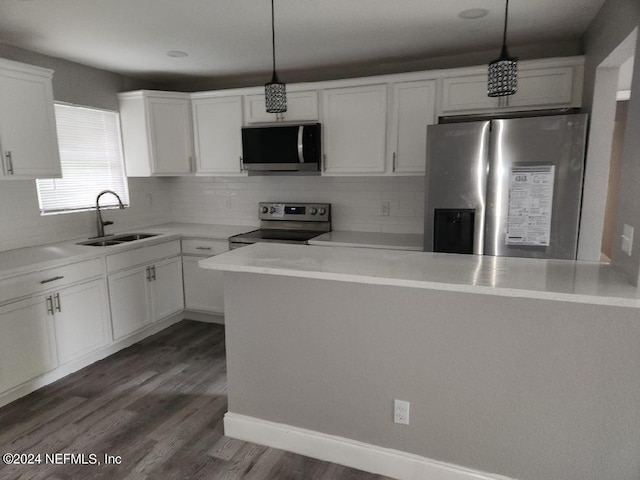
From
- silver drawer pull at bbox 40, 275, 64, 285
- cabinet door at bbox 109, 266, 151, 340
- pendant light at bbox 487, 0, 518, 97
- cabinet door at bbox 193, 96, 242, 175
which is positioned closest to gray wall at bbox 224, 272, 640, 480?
pendant light at bbox 487, 0, 518, 97

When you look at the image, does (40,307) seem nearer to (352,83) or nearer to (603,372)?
(352,83)

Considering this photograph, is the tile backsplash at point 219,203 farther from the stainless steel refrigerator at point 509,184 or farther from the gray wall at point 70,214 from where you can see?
the stainless steel refrigerator at point 509,184

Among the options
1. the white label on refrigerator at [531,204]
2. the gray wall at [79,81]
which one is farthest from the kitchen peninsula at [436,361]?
the gray wall at [79,81]

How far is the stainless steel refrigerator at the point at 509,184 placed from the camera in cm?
247

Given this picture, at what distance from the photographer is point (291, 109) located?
364cm

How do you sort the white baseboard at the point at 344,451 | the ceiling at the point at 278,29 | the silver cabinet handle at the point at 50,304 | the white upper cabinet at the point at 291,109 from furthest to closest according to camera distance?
1. the white upper cabinet at the point at 291,109
2. the silver cabinet handle at the point at 50,304
3. the ceiling at the point at 278,29
4. the white baseboard at the point at 344,451

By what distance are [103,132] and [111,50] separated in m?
0.93

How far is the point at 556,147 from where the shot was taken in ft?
8.11

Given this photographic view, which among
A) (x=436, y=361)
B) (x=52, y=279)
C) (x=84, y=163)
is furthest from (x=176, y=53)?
(x=436, y=361)

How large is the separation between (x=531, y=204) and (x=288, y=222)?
225cm

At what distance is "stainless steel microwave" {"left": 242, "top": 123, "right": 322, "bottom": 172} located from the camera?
349cm

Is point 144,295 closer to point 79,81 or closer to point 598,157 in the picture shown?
point 79,81

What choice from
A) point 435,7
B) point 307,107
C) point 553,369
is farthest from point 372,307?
point 307,107

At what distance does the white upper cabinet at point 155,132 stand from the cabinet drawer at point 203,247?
0.72m
